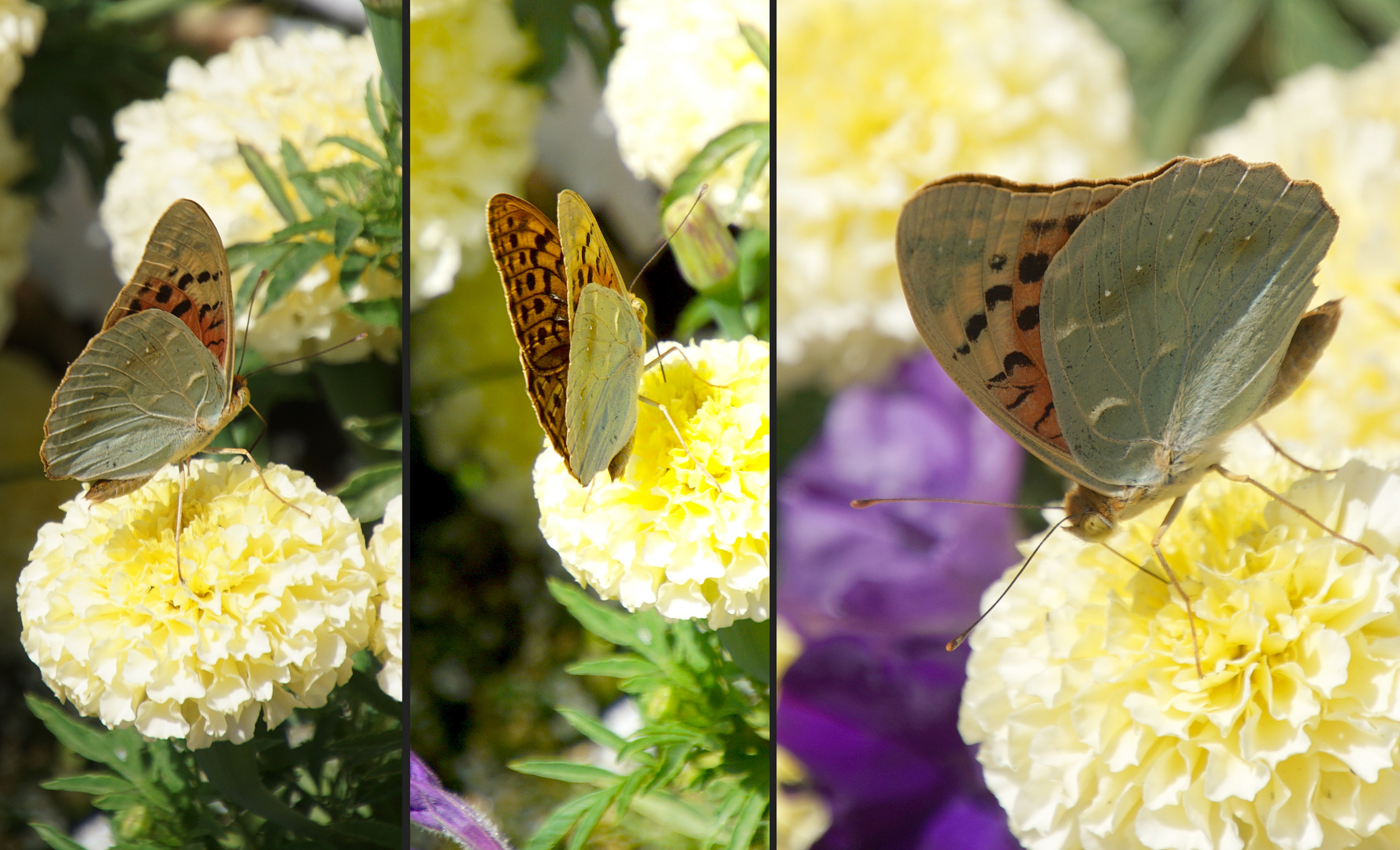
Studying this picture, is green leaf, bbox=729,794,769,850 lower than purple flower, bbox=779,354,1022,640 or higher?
lower

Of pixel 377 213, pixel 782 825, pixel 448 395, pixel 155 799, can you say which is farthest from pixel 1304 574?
pixel 155 799

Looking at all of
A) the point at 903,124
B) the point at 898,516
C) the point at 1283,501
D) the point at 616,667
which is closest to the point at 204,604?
the point at 616,667

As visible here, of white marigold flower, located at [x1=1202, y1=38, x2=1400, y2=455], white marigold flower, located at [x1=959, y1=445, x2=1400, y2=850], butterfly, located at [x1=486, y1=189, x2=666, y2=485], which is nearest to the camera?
white marigold flower, located at [x1=959, y1=445, x2=1400, y2=850]

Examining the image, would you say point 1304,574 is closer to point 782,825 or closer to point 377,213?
point 782,825

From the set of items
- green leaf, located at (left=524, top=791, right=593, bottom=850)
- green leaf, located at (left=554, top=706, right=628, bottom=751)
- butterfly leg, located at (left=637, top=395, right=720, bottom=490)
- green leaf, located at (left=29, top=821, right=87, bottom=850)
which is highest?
butterfly leg, located at (left=637, top=395, right=720, bottom=490)

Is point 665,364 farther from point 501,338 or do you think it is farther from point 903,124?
point 903,124

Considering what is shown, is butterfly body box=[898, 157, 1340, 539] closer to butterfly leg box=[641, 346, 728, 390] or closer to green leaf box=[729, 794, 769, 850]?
butterfly leg box=[641, 346, 728, 390]

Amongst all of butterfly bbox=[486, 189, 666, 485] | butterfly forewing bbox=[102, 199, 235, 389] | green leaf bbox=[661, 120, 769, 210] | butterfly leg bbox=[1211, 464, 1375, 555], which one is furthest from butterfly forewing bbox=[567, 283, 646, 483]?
butterfly leg bbox=[1211, 464, 1375, 555]
